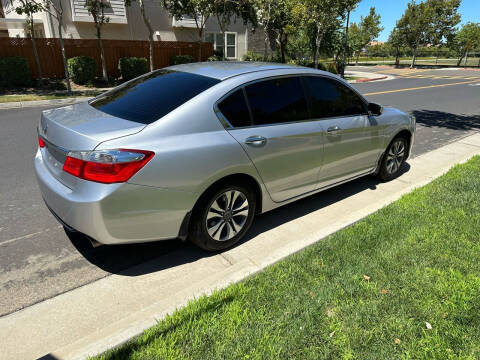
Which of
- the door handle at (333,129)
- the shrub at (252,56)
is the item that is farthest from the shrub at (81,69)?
the door handle at (333,129)

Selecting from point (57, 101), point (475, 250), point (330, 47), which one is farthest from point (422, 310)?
point (330, 47)

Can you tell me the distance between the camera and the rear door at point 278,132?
320 cm

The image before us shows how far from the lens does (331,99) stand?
13.4 ft

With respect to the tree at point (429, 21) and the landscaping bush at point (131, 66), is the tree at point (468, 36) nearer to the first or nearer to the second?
the tree at point (429, 21)

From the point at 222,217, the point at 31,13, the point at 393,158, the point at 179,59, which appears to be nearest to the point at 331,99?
the point at 393,158

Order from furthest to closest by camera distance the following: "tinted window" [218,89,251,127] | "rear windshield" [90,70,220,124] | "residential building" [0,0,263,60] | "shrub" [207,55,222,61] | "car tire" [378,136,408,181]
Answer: "shrub" [207,55,222,61], "residential building" [0,0,263,60], "car tire" [378,136,408,181], "tinted window" [218,89,251,127], "rear windshield" [90,70,220,124]

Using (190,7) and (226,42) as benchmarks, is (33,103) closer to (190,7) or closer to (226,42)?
(190,7)

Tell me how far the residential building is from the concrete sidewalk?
18.7 metres

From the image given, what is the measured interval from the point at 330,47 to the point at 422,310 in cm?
3014

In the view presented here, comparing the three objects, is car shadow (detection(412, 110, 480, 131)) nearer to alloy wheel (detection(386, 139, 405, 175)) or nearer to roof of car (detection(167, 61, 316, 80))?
Result: alloy wheel (detection(386, 139, 405, 175))

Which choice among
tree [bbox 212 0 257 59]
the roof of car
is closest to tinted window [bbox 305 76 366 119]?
the roof of car

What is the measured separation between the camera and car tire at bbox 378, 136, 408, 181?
5.00 meters

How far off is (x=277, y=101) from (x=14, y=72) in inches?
616

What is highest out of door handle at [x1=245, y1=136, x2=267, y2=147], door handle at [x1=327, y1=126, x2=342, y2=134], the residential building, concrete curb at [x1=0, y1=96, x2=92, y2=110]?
the residential building
